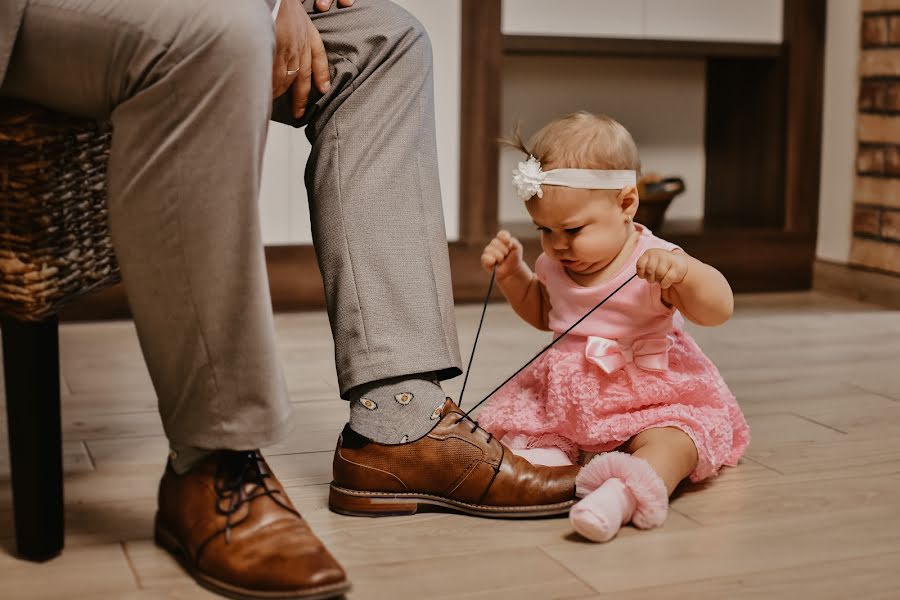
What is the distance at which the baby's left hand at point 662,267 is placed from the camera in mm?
1180

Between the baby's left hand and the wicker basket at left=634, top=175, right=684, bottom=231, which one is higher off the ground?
the baby's left hand

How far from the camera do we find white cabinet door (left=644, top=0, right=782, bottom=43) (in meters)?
2.61

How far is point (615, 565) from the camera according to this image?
1033 mm

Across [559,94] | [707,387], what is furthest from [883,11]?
[707,387]

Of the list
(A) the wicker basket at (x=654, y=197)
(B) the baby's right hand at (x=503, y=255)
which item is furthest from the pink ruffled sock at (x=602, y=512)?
(A) the wicker basket at (x=654, y=197)

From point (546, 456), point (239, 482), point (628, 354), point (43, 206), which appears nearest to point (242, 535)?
point (239, 482)

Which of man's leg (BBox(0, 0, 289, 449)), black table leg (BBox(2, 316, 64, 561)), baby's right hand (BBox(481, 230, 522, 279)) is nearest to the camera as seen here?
man's leg (BBox(0, 0, 289, 449))

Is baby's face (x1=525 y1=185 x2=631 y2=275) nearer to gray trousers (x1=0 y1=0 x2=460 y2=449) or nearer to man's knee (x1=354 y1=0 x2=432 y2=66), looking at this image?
man's knee (x1=354 y1=0 x2=432 y2=66)

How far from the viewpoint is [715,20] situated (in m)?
2.65

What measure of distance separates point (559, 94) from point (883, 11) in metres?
0.82

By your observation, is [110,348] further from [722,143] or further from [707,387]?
[722,143]

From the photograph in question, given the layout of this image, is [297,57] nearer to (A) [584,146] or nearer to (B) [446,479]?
(A) [584,146]

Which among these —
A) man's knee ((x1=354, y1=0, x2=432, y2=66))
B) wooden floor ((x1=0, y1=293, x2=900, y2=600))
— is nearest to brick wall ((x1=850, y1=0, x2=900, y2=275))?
wooden floor ((x1=0, y1=293, x2=900, y2=600))

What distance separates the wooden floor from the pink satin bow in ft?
0.50
